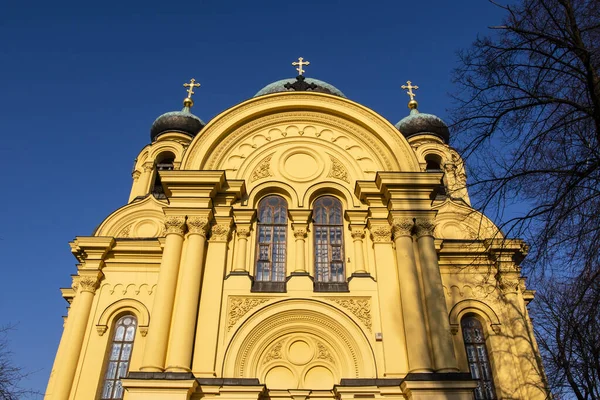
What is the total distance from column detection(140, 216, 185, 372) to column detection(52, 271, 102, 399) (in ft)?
11.6

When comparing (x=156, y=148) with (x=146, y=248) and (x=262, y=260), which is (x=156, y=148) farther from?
(x=262, y=260)

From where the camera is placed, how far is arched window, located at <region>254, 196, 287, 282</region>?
15109 millimetres

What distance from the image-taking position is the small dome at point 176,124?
25328mm

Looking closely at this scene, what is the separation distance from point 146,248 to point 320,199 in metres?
5.73

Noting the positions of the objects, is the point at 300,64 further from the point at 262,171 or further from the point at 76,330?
the point at 76,330

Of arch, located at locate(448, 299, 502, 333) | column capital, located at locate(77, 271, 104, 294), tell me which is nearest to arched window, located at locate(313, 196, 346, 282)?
arch, located at locate(448, 299, 502, 333)

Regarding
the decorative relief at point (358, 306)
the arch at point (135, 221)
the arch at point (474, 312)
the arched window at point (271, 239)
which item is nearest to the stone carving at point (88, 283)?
the arch at point (135, 221)

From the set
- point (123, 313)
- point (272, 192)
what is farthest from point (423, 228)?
point (123, 313)

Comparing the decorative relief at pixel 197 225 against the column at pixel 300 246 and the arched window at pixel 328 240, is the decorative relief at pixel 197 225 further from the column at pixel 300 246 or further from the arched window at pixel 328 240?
the arched window at pixel 328 240

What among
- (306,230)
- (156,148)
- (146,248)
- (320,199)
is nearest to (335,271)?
(306,230)

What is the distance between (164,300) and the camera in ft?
44.5

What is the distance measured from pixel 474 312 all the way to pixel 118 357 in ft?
35.4

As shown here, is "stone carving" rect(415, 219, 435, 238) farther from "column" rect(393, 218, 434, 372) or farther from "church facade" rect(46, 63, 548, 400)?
"column" rect(393, 218, 434, 372)

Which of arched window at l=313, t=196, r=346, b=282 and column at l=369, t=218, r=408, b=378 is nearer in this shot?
column at l=369, t=218, r=408, b=378
